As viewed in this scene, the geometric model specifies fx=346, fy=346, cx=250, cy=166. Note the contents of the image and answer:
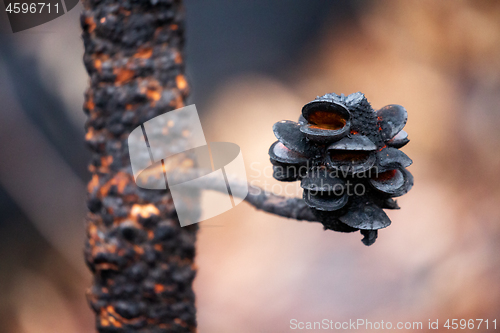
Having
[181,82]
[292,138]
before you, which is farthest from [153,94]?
[292,138]

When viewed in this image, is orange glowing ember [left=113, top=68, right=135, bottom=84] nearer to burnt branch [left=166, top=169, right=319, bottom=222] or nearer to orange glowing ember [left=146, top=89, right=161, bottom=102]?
orange glowing ember [left=146, top=89, right=161, bottom=102]

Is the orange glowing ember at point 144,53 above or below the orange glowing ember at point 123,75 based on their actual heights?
above

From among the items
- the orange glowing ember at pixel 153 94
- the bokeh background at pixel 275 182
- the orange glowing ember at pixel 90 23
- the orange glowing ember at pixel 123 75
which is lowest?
the bokeh background at pixel 275 182

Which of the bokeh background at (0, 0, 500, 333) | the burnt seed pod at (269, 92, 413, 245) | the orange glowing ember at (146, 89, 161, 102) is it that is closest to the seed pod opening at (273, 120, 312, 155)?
the burnt seed pod at (269, 92, 413, 245)

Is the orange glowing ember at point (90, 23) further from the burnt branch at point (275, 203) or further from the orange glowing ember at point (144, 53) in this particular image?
the burnt branch at point (275, 203)

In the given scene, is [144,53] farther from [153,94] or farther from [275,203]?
[275,203]

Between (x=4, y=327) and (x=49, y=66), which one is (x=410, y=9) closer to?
(x=49, y=66)

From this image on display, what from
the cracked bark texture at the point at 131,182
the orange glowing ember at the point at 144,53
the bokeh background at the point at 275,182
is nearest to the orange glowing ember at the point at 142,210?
the cracked bark texture at the point at 131,182
